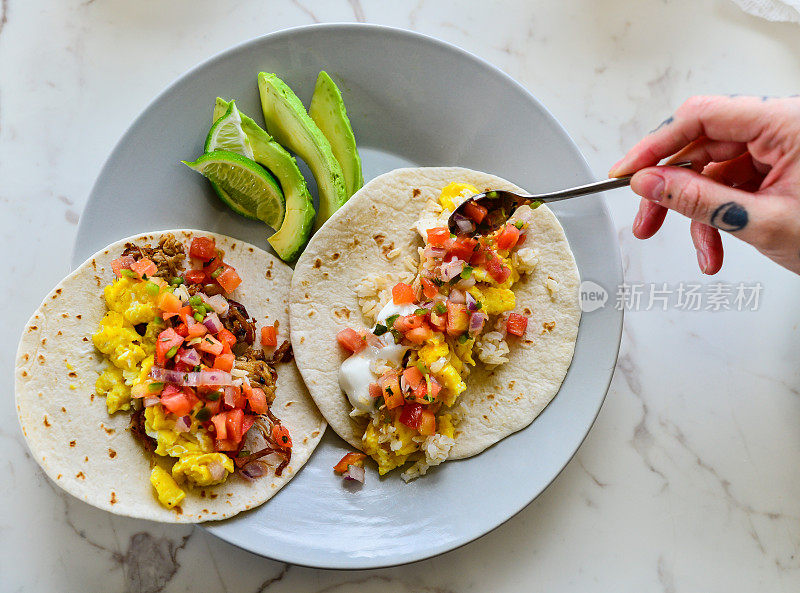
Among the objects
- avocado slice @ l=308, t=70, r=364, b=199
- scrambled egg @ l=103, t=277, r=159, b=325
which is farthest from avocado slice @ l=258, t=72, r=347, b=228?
scrambled egg @ l=103, t=277, r=159, b=325

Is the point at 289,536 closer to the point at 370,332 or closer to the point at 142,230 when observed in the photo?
the point at 370,332

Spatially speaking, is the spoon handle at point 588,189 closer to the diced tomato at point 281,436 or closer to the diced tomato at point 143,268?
the diced tomato at point 281,436

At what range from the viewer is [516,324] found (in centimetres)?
321

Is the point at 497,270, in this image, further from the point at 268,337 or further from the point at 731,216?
the point at 268,337

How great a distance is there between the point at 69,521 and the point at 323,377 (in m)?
1.57

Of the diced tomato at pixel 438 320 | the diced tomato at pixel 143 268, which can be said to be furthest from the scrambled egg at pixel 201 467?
the diced tomato at pixel 438 320

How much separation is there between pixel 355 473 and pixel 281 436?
0.40 metres

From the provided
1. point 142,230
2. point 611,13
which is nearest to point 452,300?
point 142,230

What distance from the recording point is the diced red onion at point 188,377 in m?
2.92

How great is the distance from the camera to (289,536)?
3102mm

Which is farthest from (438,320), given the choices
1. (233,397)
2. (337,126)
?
(337,126)

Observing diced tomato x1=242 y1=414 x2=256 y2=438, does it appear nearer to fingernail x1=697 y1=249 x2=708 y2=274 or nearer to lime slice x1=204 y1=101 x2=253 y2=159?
lime slice x1=204 y1=101 x2=253 y2=159

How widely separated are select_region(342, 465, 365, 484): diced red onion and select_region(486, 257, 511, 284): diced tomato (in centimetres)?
115

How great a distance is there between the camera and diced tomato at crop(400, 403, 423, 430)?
3.06 m
